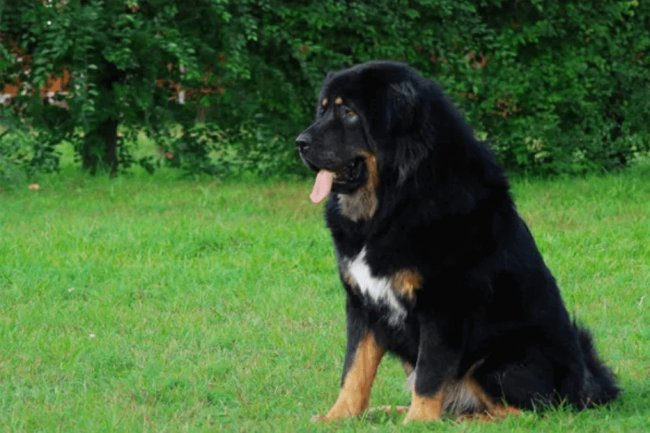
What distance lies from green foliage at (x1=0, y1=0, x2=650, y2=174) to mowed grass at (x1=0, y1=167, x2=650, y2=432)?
92 cm

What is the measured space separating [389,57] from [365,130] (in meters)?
8.32

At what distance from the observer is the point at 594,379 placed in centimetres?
626

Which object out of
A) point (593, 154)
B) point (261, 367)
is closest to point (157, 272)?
point (261, 367)

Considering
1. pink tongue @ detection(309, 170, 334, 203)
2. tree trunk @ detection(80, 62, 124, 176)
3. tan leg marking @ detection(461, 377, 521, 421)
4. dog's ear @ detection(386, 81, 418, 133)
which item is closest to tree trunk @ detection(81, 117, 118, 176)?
tree trunk @ detection(80, 62, 124, 176)

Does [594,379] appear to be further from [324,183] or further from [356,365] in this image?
[324,183]

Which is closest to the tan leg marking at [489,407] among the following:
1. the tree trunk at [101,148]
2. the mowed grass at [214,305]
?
the mowed grass at [214,305]

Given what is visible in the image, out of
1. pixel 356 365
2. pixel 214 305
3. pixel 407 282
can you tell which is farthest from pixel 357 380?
pixel 214 305

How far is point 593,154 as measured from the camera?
14688 millimetres

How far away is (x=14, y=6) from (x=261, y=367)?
7.26 meters

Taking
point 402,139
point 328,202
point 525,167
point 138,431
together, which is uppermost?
point 402,139

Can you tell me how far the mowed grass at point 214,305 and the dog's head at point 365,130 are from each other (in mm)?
1113

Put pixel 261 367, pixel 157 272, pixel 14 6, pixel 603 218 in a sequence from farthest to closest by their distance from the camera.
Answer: pixel 14 6 < pixel 603 218 < pixel 157 272 < pixel 261 367

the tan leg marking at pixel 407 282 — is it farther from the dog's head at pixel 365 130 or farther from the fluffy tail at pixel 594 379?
the fluffy tail at pixel 594 379

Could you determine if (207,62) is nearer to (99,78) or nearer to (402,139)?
(99,78)
